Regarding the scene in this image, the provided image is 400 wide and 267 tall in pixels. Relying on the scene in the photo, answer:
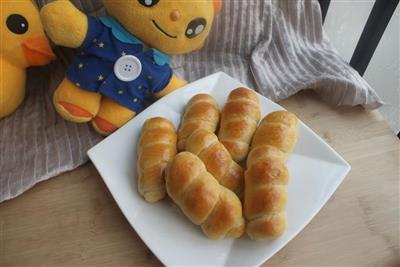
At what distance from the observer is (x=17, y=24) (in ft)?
1.83

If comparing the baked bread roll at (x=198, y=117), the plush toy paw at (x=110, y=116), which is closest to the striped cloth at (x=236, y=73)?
the plush toy paw at (x=110, y=116)

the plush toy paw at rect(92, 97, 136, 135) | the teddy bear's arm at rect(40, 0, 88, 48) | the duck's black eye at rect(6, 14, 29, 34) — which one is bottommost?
the plush toy paw at rect(92, 97, 136, 135)

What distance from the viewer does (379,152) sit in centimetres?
60

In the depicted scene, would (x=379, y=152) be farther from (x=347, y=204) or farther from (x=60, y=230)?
(x=60, y=230)

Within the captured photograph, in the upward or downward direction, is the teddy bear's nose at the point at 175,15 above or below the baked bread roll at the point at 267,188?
above

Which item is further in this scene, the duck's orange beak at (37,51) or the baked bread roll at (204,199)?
the duck's orange beak at (37,51)

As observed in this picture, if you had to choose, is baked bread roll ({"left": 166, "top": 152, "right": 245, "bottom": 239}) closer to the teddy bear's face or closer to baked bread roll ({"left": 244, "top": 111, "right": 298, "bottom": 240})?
baked bread roll ({"left": 244, "top": 111, "right": 298, "bottom": 240})

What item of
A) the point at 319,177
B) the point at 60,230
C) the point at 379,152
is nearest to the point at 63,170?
the point at 60,230

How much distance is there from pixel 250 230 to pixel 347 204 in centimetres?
16

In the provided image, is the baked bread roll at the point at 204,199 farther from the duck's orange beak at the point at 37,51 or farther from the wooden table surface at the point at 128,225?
the duck's orange beak at the point at 37,51

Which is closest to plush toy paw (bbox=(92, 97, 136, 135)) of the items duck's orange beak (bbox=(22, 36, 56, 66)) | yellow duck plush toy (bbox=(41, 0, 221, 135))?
yellow duck plush toy (bbox=(41, 0, 221, 135))

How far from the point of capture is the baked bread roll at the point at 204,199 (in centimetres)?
46

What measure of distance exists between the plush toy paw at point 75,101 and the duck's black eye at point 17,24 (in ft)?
0.30

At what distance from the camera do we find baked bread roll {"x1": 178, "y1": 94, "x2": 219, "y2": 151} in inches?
21.2
